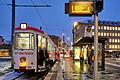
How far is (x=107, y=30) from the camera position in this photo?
173000 millimetres

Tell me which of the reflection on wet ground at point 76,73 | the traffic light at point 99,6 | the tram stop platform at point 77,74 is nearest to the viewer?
the traffic light at point 99,6

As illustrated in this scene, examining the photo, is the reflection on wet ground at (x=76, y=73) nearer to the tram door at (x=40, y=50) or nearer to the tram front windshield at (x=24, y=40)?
the tram door at (x=40, y=50)

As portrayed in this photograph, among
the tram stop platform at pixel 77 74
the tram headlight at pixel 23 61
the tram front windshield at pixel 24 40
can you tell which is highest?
the tram front windshield at pixel 24 40

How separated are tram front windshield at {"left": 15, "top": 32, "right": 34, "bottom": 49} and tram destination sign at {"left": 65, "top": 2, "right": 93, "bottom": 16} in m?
9.55

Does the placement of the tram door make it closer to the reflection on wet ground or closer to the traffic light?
the reflection on wet ground

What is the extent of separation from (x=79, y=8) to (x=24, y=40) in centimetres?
989

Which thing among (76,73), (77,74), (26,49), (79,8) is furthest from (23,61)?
(79,8)

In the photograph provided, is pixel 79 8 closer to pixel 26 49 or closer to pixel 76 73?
pixel 26 49

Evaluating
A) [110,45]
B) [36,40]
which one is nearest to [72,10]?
[36,40]

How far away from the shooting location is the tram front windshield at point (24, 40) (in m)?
27.8

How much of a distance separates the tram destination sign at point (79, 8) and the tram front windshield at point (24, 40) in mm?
9551

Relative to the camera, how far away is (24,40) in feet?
91.5

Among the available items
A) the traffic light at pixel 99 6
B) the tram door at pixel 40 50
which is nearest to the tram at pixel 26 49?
the tram door at pixel 40 50

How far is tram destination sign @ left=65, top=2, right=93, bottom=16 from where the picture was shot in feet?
58.3
